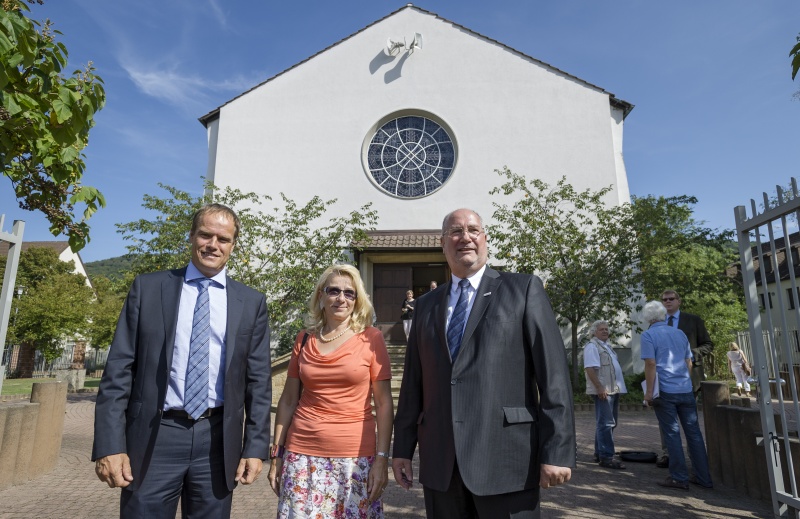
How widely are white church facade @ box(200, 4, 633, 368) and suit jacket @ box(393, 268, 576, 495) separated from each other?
13.8 m

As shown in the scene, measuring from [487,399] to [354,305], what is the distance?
43.2 inches

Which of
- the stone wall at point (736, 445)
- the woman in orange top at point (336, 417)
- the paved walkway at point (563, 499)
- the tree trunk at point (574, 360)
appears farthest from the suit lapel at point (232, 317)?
the tree trunk at point (574, 360)

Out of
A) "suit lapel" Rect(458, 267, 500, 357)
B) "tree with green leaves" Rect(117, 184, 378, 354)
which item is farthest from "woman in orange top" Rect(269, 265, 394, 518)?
"tree with green leaves" Rect(117, 184, 378, 354)

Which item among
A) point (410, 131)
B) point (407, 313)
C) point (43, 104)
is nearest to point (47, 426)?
point (43, 104)

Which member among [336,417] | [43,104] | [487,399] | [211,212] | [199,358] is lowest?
[336,417]

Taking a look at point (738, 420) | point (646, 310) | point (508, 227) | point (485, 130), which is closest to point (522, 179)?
point (508, 227)

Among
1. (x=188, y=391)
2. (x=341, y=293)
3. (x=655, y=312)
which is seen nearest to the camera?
(x=188, y=391)

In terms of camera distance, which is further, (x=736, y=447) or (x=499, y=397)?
(x=736, y=447)

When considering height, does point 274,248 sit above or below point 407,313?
above

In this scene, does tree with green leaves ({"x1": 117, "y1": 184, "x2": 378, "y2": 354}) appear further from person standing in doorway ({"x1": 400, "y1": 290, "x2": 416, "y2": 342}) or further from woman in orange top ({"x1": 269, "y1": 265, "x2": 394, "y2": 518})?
woman in orange top ({"x1": 269, "y1": 265, "x2": 394, "y2": 518})

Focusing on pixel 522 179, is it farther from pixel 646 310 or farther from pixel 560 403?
pixel 560 403

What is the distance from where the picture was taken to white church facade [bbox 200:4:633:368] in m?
17.0

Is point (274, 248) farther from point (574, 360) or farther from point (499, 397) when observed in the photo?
point (499, 397)

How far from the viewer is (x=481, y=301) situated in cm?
264
